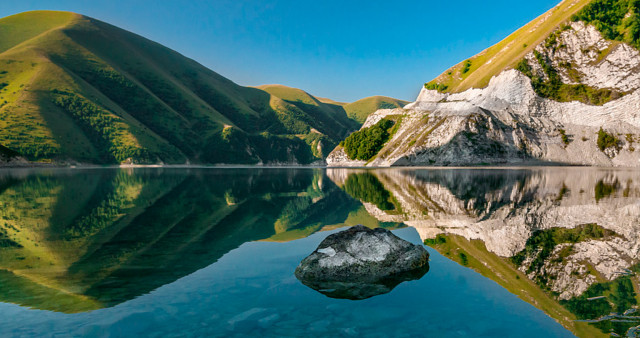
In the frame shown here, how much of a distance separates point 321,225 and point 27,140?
19151cm

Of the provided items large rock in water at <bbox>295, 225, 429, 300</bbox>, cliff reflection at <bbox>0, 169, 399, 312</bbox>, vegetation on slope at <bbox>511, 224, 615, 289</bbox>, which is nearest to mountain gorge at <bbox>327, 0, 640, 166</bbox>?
cliff reflection at <bbox>0, 169, 399, 312</bbox>

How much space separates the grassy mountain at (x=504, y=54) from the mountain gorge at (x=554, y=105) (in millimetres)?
807

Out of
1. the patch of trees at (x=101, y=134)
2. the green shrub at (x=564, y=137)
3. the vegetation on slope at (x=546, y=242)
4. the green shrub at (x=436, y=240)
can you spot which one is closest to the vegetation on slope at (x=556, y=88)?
the green shrub at (x=564, y=137)

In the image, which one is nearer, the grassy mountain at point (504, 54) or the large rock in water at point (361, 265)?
the large rock in water at point (361, 265)

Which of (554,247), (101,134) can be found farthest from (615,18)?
(101,134)

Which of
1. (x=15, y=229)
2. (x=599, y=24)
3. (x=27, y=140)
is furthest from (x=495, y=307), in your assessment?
(x=27, y=140)

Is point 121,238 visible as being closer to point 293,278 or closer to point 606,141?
point 293,278

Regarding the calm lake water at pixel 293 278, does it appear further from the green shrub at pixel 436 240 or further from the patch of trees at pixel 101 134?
the patch of trees at pixel 101 134

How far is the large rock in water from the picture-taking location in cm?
1059

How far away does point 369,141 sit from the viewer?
525 feet

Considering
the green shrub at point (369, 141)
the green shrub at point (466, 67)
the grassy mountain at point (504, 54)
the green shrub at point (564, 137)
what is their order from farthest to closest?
the green shrub at point (466, 67)
the green shrub at point (369, 141)
the grassy mountain at point (504, 54)
the green shrub at point (564, 137)

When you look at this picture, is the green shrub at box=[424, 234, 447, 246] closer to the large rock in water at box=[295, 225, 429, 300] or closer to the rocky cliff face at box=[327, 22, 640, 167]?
the large rock in water at box=[295, 225, 429, 300]

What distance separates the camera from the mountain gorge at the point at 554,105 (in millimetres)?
108812

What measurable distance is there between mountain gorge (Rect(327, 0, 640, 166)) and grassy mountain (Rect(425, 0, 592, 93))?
2.65 ft
